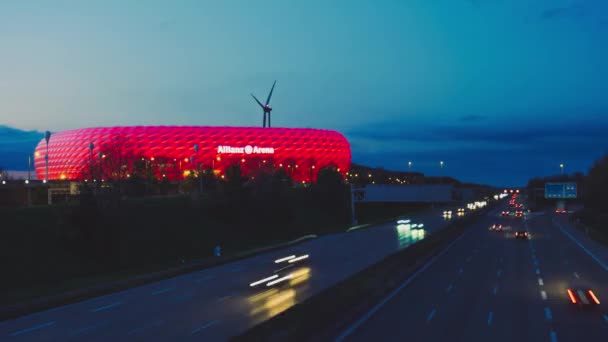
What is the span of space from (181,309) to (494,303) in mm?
11413

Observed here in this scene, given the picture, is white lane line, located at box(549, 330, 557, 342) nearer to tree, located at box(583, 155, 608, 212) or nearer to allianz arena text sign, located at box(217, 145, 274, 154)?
tree, located at box(583, 155, 608, 212)

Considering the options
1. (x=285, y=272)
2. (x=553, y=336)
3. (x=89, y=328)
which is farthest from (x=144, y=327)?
(x=285, y=272)

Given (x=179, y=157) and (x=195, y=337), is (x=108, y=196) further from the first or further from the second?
(x=179, y=157)

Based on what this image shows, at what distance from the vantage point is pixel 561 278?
31.1m

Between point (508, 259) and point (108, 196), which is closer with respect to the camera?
point (508, 259)

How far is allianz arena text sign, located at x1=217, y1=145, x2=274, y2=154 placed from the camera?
15088 cm

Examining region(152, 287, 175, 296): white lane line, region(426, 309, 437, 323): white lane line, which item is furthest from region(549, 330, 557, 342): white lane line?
region(152, 287, 175, 296): white lane line

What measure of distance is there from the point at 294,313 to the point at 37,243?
26.8 meters

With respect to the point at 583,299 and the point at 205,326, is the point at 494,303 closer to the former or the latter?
the point at 583,299

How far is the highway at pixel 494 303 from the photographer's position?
691 inches

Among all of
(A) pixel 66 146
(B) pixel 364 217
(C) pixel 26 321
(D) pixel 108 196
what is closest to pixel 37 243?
(D) pixel 108 196

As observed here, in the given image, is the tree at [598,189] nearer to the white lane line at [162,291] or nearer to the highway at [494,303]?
the highway at [494,303]

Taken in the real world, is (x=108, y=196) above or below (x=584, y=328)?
above

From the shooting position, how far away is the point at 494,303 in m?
23.1
